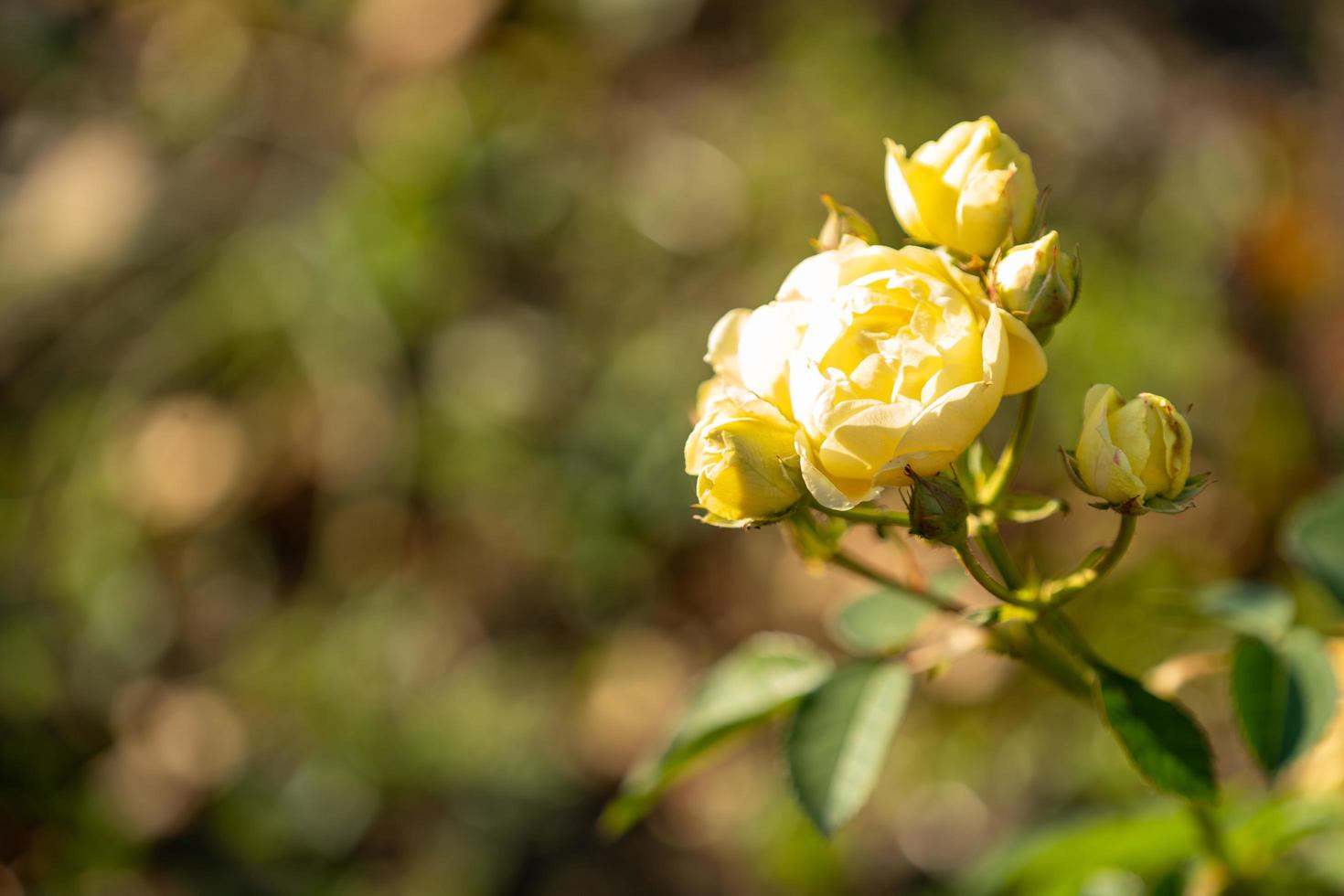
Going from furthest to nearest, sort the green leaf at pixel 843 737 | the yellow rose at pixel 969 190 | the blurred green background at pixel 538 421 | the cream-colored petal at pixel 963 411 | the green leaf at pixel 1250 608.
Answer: the blurred green background at pixel 538 421 → the green leaf at pixel 1250 608 → the green leaf at pixel 843 737 → the yellow rose at pixel 969 190 → the cream-colored petal at pixel 963 411

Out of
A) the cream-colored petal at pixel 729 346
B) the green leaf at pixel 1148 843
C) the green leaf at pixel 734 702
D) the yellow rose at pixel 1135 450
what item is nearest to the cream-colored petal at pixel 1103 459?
the yellow rose at pixel 1135 450

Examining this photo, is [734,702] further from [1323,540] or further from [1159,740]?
[1323,540]

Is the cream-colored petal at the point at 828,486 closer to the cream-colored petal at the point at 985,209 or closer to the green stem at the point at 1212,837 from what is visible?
the cream-colored petal at the point at 985,209

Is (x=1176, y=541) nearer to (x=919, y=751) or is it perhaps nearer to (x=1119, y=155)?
(x=919, y=751)

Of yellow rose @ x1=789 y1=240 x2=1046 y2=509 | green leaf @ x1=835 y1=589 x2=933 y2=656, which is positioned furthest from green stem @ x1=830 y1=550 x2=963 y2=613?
yellow rose @ x1=789 y1=240 x2=1046 y2=509

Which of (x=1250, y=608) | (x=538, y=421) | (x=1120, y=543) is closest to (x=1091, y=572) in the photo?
(x=1120, y=543)
